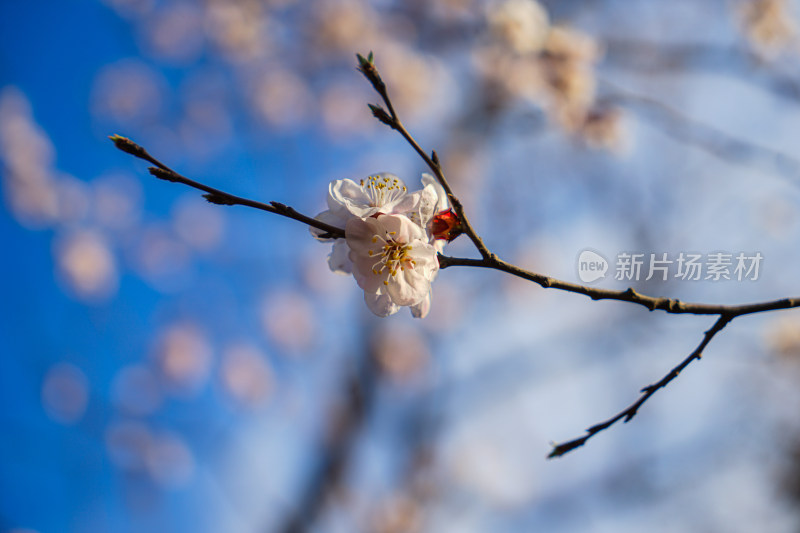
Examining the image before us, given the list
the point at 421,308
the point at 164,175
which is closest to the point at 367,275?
the point at 421,308

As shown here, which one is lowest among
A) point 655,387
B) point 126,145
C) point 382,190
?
point 655,387

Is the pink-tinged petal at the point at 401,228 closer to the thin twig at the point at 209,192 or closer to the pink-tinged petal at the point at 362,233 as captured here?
the pink-tinged petal at the point at 362,233

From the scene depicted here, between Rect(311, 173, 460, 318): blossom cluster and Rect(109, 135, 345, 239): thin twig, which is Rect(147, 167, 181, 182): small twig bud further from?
Rect(311, 173, 460, 318): blossom cluster

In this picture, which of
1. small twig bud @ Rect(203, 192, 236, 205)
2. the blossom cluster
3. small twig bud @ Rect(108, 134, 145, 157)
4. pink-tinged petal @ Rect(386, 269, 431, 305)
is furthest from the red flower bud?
small twig bud @ Rect(108, 134, 145, 157)

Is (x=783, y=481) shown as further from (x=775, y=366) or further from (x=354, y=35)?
(x=354, y=35)

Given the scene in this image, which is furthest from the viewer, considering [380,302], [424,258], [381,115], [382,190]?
[382,190]

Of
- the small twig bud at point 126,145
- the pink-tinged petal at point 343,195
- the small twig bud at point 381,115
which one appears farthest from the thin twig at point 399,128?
the small twig bud at point 126,145

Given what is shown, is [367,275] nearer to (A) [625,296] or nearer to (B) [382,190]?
(B) [382,190]
